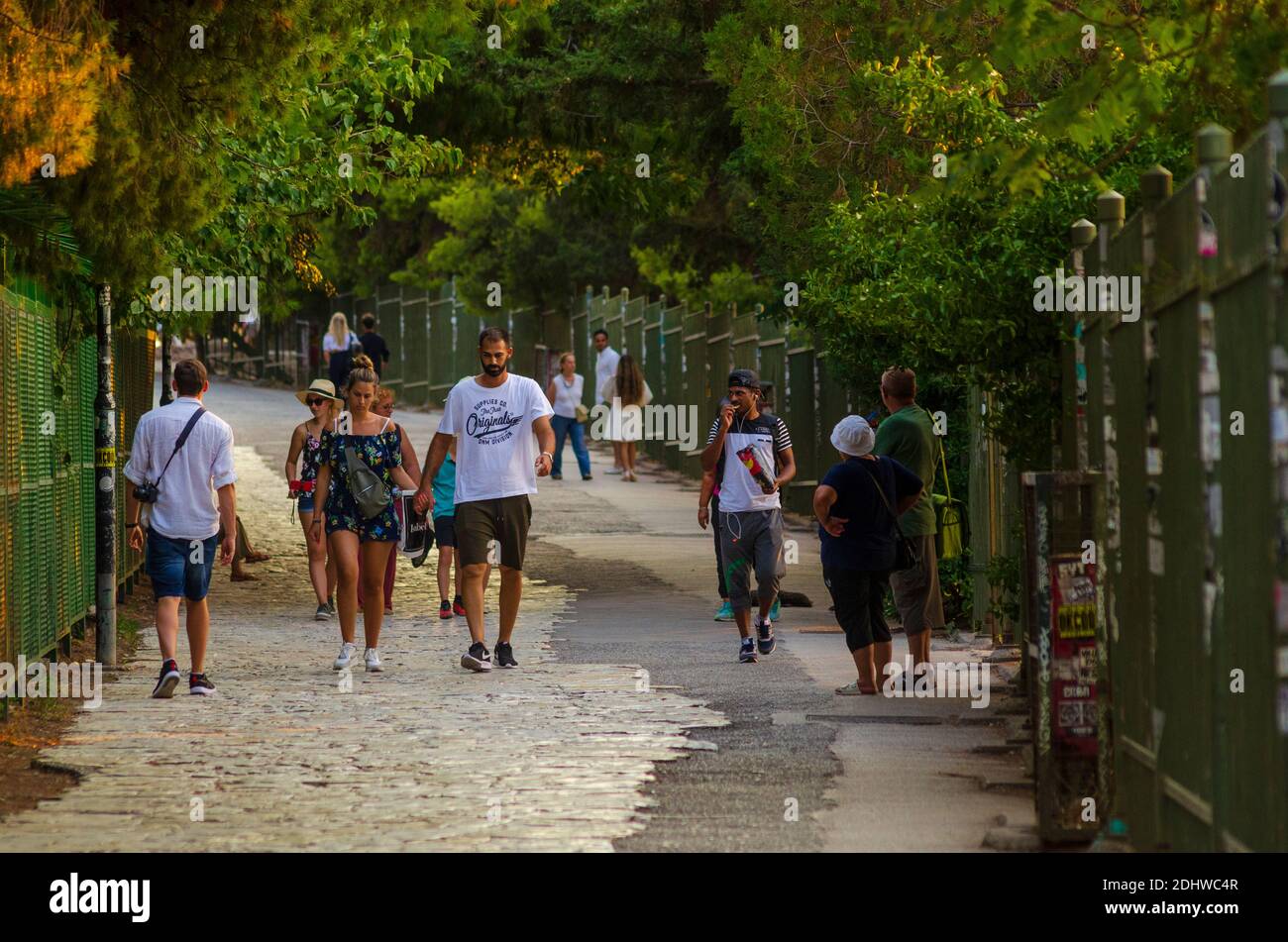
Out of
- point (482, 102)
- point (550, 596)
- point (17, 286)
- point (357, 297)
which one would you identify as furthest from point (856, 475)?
point (357, 297)

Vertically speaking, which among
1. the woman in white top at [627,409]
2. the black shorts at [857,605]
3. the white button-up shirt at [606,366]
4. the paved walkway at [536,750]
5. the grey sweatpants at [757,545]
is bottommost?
the paved walkway at [536,750]

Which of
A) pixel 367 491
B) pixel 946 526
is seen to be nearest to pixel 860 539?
pixel 946 526

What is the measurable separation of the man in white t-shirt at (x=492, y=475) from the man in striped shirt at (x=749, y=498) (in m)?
1.25

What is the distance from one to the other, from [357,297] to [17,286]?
40880 millimetres

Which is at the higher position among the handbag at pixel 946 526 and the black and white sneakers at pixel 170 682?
the handbag at pixel 946 526

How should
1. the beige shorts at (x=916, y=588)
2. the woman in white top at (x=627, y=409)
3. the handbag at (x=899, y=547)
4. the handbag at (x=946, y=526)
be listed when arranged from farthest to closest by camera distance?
1. the woman in white top at (x=627, y=409)
2. the handbag at (x=946, y=526)
3. the beige shorts at (x=916, y=588)
4. the handbag at (x=899, y=547)

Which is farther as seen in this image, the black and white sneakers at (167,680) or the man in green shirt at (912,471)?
the man in green shirt at (912,471)

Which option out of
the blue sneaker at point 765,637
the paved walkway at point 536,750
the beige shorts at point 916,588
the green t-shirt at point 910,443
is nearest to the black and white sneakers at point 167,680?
the paved walkway at point 536,750

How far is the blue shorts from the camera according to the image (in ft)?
38.0

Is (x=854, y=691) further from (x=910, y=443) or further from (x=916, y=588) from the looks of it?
(x=910, y=443)

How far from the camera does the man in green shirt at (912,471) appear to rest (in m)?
12.3

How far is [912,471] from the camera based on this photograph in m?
12.6

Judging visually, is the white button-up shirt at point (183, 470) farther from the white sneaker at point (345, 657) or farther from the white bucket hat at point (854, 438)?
the white bucket hat at point (854, 438)
